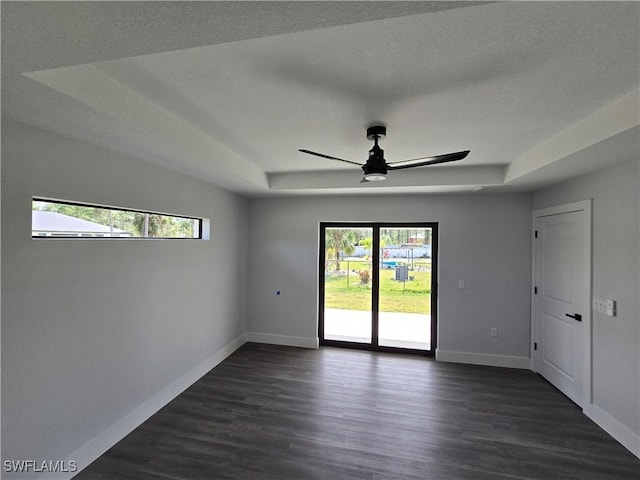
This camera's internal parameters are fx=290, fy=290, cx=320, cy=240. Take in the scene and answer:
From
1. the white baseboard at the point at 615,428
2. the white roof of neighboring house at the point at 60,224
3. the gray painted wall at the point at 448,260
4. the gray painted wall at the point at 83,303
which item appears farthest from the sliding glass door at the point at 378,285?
the white roof of neighboring house at the point at 60,224

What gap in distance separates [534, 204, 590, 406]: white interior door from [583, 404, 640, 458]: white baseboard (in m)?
0.19

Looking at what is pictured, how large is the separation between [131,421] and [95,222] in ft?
5.96

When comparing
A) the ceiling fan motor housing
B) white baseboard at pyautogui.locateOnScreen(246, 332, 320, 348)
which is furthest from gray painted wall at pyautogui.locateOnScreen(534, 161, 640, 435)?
white baseboard at pyautogui.locateOnScreen(246, 332, 320, 348)

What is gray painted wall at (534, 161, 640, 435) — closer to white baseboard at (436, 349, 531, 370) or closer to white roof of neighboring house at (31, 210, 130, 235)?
white baseboard at (436, 349, 531, 370)

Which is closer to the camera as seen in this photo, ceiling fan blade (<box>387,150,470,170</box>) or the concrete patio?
ceiling fan blade (<box>387,150,470,170</box>)

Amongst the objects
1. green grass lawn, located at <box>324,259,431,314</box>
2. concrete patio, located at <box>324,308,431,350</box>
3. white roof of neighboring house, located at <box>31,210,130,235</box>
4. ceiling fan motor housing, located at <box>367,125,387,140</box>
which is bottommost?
concrete patio, located at <box>324,308,431,350</box>

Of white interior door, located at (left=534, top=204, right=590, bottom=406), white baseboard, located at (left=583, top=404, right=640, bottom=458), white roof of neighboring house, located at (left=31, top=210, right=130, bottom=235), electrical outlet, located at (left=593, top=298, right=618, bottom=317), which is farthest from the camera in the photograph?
white interior door, located at (left=534, top=204, right=590, bottom=406)

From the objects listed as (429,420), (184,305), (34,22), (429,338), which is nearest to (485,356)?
(429,338)

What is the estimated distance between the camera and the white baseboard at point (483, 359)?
4074 mm

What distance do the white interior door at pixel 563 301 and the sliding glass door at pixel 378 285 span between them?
133cm

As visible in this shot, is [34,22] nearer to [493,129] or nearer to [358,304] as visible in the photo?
[493,129]

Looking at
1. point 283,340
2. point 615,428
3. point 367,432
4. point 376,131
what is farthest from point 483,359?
point 376,131

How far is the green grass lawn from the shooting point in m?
4.55

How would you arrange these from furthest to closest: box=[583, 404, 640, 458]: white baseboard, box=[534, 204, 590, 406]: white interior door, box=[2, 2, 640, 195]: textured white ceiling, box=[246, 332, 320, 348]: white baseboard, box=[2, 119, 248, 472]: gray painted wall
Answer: box=[246, 332, 320, 348]: white baseboard → box=[534, 204, 590, 406]: white interior door → box=[583, 404, 640, 458]: white baseboard → box=[2, 119, 248, 472]: gray painted wall → box=[2, 2, 640, 195]: textured white ceiling
